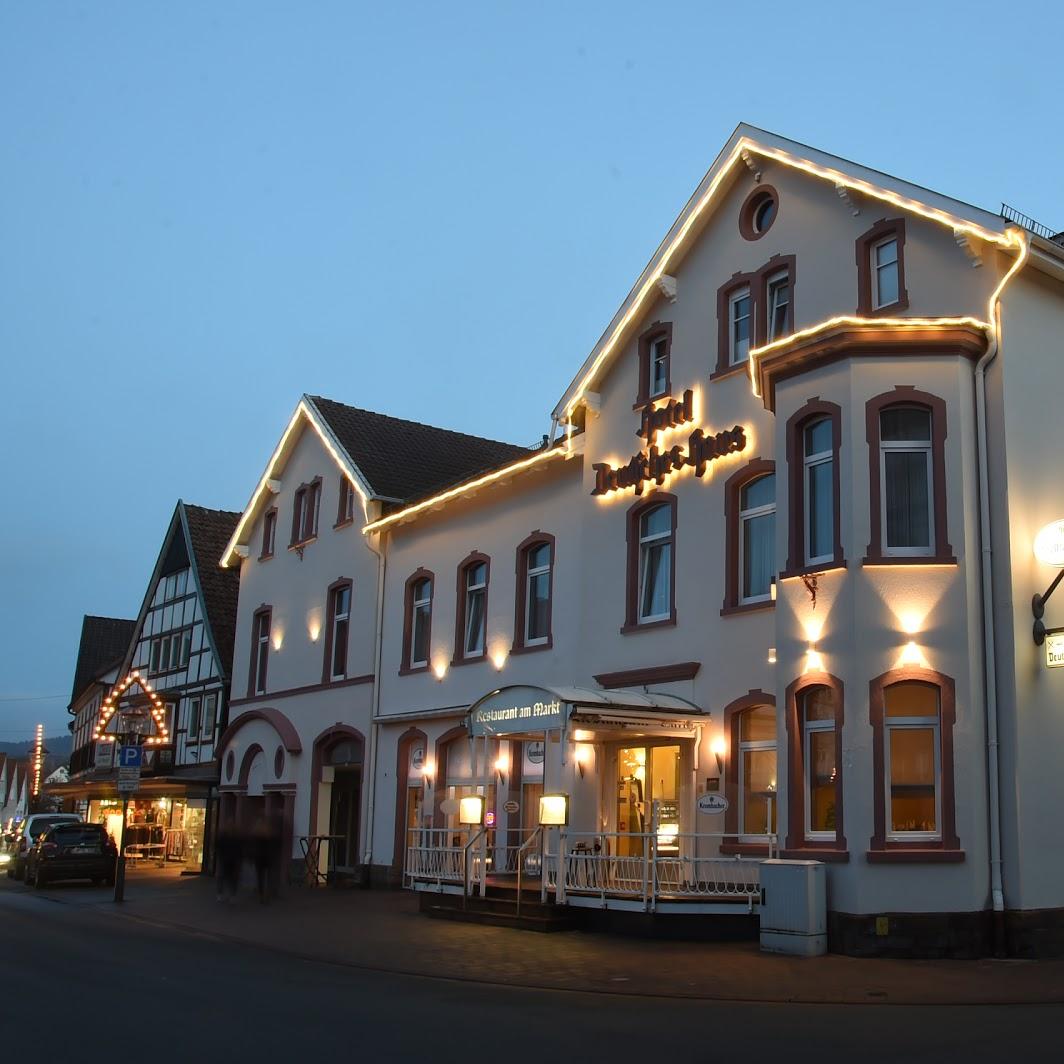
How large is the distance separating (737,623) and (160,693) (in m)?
26.7

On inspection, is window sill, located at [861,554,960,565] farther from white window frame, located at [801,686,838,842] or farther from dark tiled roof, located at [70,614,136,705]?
dark tiled roof, located at [70,614,136,705]

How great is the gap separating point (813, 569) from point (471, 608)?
11050 mm

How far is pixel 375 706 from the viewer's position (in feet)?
95.7

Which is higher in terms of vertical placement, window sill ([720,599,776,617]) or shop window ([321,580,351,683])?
shop window ([321,580,351,683])

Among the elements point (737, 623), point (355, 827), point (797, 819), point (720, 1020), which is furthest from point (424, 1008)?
point (355, 827)

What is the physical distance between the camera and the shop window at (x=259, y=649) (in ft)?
115

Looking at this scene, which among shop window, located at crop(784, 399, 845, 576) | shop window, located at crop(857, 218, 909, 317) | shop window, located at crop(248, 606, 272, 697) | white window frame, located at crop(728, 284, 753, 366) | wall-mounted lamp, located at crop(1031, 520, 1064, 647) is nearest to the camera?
wall-mounted lamp, located at crop(1031, 520, 1064, 647)

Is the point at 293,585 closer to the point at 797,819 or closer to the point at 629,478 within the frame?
the point at 629,478

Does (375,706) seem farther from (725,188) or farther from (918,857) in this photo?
(918,857)

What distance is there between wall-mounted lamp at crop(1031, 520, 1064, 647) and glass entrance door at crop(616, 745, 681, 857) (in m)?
→ 5.89

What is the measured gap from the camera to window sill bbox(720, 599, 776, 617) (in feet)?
61.9

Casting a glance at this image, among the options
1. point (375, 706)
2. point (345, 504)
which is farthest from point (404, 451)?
point (375, 706)

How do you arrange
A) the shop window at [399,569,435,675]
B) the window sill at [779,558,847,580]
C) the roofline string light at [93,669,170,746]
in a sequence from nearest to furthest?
the window sill at [779,558,847,580]
the shop window at [399,569,435,675]
the roofline string light at [93,669,170,746]

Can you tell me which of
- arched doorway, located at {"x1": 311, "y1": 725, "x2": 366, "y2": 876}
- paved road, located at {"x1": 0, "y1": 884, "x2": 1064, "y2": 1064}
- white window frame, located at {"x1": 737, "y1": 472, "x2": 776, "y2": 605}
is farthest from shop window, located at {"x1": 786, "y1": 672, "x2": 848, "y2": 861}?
arched doorway, located at {"x1": 311, "y1": 725, "x2": 366, "y2": 876}
